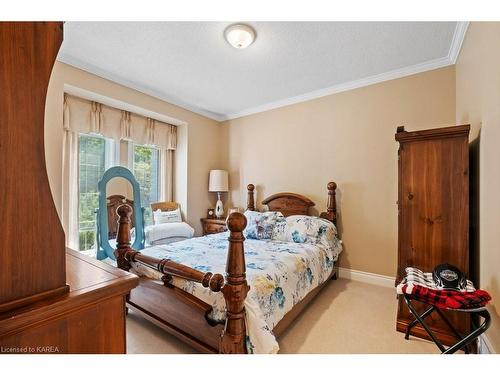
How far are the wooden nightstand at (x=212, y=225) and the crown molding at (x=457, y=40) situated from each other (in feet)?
10.8

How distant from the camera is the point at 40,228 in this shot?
54 centimetres

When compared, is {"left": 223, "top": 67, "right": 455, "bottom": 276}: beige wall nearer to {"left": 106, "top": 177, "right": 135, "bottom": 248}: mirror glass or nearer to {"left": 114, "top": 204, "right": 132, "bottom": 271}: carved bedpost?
{"left": 106, "top": 177, "right": 135, "bottom": 248}: mirror glass

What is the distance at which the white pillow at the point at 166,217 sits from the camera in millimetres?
3473

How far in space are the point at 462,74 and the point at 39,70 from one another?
3.01 metres

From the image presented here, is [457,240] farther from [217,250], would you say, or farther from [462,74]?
[217,250]

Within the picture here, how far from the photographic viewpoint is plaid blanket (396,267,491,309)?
1324 mm

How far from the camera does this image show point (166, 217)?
11.5 ft

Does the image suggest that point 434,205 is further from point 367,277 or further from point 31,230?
point 31,230

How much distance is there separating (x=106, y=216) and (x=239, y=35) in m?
2.48

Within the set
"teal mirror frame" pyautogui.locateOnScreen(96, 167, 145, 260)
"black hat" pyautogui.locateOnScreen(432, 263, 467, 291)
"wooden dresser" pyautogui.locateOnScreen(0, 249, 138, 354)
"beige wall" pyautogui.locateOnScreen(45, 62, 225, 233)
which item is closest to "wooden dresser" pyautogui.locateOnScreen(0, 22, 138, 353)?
"wooden dresser" pyautogui.locateOnScreen(0, 249, 138, 354)

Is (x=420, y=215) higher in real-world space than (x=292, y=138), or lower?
lower

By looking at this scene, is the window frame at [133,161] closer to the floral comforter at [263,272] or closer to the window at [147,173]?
the window at [147,173]

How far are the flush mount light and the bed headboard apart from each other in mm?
1868
